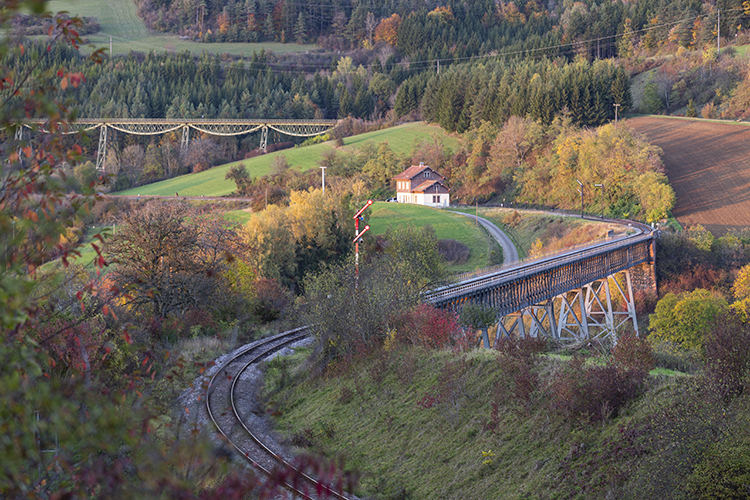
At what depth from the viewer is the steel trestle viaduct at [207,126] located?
120 m

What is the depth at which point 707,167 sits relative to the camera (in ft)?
268

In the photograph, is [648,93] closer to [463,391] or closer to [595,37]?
[595,37]

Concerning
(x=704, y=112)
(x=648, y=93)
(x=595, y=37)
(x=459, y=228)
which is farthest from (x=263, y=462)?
(x=595, y=37)

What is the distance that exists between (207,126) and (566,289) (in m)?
102

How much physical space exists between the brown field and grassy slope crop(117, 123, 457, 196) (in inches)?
1441

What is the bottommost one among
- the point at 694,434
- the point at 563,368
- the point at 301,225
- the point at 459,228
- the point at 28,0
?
the point at 459,228

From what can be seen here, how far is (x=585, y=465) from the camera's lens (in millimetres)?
14930

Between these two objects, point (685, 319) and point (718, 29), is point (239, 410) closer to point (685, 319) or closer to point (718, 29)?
point (685, 319)

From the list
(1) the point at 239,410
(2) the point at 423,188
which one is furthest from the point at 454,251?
(1) the point at 239,410

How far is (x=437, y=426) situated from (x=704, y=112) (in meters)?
106

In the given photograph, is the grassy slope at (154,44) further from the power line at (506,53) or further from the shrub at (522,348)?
the shrub at (522,348)

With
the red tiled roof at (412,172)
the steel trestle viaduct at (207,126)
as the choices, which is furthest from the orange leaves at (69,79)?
the steel trestle viaduct at (207,126)

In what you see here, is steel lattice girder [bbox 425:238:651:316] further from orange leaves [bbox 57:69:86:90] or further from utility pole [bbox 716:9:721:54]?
utility pole [bbox 716:9:721:54]

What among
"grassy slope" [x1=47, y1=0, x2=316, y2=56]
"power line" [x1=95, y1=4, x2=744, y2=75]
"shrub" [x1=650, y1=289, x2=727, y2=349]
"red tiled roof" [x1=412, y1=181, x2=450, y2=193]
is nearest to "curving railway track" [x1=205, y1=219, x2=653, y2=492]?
"shrub" [x1=650, y1=289, x2=727, y2=349]
